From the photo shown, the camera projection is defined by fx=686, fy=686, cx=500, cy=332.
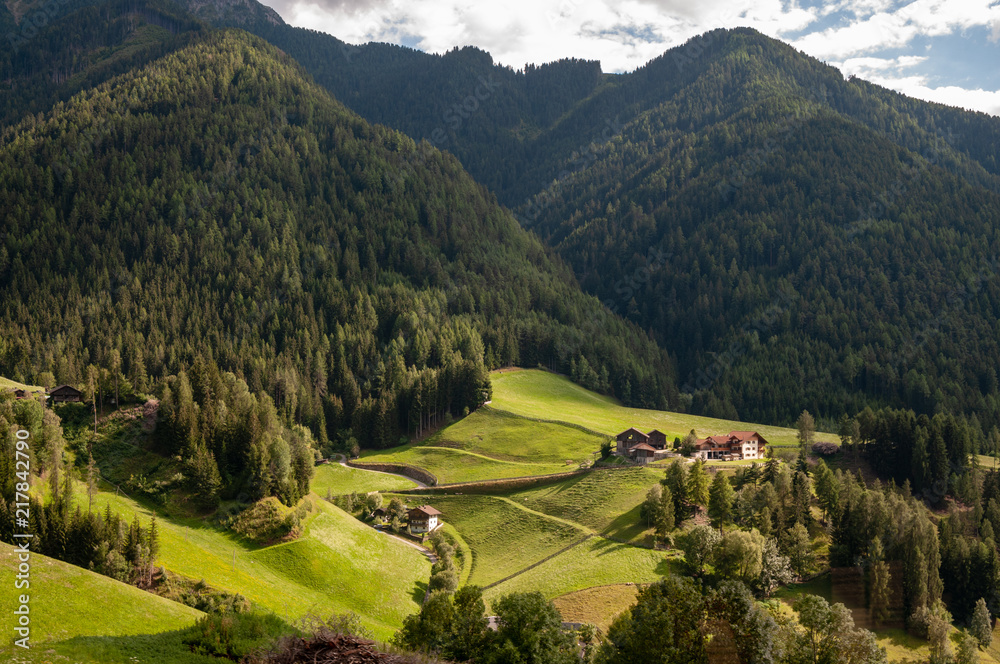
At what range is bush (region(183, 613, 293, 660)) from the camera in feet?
142

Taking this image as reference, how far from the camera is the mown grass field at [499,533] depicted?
3966 inches

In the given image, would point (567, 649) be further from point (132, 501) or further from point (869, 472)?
point (869, 472)

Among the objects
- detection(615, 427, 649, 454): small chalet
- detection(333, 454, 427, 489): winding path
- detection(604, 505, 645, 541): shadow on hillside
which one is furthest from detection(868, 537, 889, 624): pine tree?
detection(333, 454, 427, 489): winding path

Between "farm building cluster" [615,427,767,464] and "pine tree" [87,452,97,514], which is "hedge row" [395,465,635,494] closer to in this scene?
"farm building cluster" [615,427,767,464]

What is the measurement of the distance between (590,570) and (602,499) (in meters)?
21.3

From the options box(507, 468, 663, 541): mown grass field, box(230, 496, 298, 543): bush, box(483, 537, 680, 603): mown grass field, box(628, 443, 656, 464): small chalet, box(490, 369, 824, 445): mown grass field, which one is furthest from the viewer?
box(490, 369, 824, 445): mown grass field

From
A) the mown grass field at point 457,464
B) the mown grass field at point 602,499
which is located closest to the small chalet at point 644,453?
the mown grass field at point 602,499

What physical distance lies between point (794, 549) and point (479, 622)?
56.5 metres

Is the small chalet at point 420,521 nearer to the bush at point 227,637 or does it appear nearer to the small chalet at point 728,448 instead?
the small chalet at point 728,448

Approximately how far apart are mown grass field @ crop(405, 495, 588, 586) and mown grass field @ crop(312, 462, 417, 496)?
1206cm

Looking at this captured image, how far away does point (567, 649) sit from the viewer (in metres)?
55.9

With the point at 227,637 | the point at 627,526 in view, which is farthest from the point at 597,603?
the point at 227,637

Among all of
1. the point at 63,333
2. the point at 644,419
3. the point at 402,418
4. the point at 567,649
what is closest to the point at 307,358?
the point at 402,418

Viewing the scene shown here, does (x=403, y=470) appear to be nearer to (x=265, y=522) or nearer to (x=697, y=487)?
(x=265, y=522)
